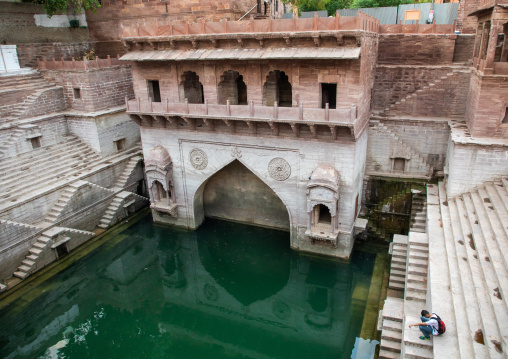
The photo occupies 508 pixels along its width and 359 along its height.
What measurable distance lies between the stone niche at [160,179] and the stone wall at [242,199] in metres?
1.87

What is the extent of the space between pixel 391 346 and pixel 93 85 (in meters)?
16.0

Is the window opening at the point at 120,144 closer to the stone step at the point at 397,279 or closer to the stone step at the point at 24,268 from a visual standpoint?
the stone step at the point at 24,268

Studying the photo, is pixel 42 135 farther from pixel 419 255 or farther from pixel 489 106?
pixel 489 106

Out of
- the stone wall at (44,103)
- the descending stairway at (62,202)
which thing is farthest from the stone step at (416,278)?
the stone wall at (44,103)

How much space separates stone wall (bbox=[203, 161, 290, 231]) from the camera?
16.8m

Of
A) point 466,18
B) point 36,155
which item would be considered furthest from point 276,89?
point 36,155

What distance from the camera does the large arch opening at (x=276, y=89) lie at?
14677 millimetres

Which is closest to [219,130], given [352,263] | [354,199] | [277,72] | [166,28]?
[277,72]

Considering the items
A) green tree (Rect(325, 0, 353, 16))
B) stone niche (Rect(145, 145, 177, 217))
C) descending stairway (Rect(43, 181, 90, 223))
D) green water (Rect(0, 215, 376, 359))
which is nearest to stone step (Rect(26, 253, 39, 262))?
green water (Rect(0, 215, 376, 359))

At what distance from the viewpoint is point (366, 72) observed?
13.7 metres

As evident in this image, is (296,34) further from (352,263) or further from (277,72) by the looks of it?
(352,263)

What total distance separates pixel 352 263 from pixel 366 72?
22.8ft

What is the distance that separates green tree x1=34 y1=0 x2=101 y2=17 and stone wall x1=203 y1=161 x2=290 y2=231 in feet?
38.5

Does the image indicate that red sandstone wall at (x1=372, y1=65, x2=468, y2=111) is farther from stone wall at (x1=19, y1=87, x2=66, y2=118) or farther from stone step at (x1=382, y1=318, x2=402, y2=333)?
stone wall at (x1=19, y1=87, x2=66, y2=118)
